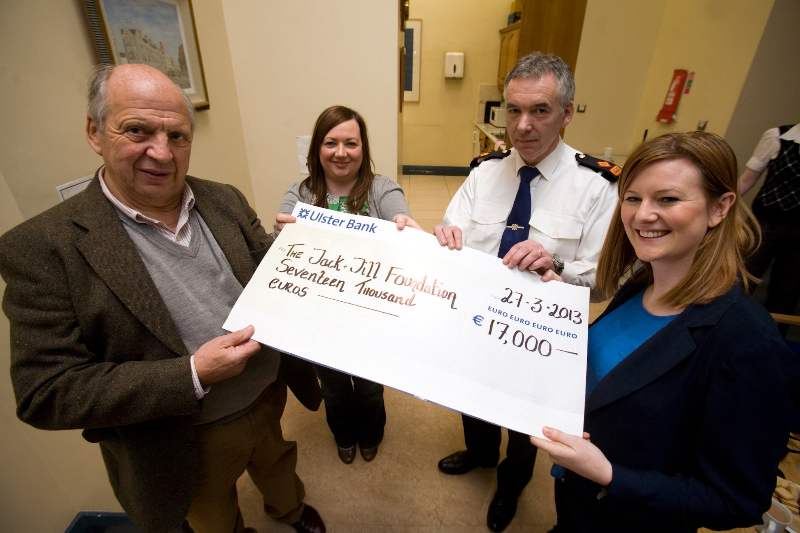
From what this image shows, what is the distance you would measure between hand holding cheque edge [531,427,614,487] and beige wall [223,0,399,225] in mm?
1918

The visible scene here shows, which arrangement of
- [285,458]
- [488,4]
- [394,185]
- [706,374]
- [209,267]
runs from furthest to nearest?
1. [488,4]
2. [394,185]
3. [285,458]
4. [209,267]
5. [706,374]

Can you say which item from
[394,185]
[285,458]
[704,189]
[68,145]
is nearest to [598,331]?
[704,189]

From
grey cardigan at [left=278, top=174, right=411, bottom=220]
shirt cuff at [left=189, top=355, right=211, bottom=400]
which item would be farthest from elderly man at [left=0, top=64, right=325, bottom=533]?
grey cardigan at [left=278, top=174, right=411, bottom=220]

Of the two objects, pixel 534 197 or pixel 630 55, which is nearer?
pixel 534 197

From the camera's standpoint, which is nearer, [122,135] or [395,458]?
[122,135]

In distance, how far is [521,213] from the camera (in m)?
1.32

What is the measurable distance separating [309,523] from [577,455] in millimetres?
1325

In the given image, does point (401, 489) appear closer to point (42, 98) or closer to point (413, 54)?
point (42, 98)

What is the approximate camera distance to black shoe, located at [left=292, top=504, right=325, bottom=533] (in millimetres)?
1509

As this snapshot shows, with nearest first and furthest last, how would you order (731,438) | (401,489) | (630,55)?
(731,438) → (401,489) → (630,55)

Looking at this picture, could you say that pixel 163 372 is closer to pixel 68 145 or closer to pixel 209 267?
pixel 209 267

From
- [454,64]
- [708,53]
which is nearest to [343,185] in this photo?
→ [708,53]

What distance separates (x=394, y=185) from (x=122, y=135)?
0.93 metres

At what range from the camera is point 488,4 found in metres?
5.33
